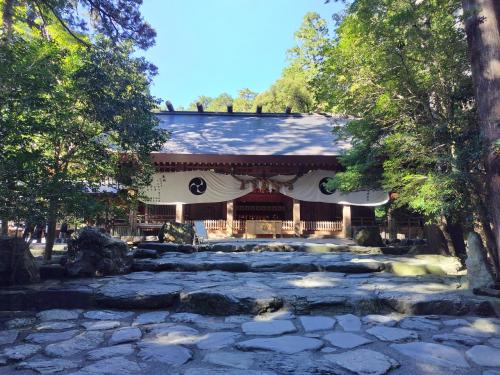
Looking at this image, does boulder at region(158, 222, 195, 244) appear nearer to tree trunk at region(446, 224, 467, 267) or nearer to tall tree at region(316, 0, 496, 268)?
tall tree at region(316, 0, 496, 268)

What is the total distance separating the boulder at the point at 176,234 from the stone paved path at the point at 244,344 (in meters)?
5.19

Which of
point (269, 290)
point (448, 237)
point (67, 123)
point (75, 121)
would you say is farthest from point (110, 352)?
point (448, 237)

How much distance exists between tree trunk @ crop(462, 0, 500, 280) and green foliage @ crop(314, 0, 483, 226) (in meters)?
0.37

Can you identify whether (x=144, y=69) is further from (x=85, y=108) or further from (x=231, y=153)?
(x=231, y=153)

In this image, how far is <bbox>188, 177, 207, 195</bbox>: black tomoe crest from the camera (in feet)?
43.3

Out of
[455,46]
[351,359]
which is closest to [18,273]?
[351,359]

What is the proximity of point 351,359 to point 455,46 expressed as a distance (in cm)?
419

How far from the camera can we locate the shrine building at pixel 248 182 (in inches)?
481

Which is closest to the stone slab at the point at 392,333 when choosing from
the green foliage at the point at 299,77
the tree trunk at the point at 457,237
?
the tree trunk at the point at 457,237

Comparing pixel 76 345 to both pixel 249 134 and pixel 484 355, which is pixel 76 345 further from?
pixel 249 134

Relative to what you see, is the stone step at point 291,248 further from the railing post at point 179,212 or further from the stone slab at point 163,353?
the railing post at point 179,212

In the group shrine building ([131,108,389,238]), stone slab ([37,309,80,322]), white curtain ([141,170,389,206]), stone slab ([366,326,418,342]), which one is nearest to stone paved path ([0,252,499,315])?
stone slab ([37,309,80,322])

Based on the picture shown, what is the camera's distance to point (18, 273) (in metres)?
3.74

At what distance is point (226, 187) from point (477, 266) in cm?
991
